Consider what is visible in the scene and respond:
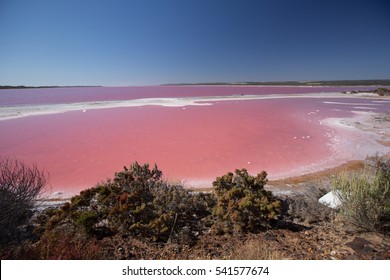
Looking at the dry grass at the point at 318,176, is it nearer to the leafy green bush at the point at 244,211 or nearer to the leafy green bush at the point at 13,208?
the leafy green bush at the point at 244,211

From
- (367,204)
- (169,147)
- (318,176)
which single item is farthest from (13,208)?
(318,176)

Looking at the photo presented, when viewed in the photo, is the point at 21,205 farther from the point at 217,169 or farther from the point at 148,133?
the point at 148,133

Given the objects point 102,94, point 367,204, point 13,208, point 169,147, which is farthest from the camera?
point 102,94

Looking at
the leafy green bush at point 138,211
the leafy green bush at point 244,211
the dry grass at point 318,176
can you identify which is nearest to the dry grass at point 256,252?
the leafy green bush at point 244,211

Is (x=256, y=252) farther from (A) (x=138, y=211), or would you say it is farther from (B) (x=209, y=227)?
(A) (x=138, y=211)

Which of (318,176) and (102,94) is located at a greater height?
(102,94)

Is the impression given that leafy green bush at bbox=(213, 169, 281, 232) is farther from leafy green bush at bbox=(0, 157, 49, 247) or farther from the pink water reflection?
the pink water reflection

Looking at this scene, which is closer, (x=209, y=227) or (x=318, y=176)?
(x=209, y=227)

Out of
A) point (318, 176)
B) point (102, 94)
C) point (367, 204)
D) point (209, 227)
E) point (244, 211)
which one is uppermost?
point (102, 94)

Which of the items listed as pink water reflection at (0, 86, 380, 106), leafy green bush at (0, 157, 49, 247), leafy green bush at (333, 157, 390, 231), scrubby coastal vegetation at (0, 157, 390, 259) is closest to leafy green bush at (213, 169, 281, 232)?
scrubby coastal vegetation at (0, 157, 390, 259)

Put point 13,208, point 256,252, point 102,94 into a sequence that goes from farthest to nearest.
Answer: point 102,94, point 13,208, point 256,252
